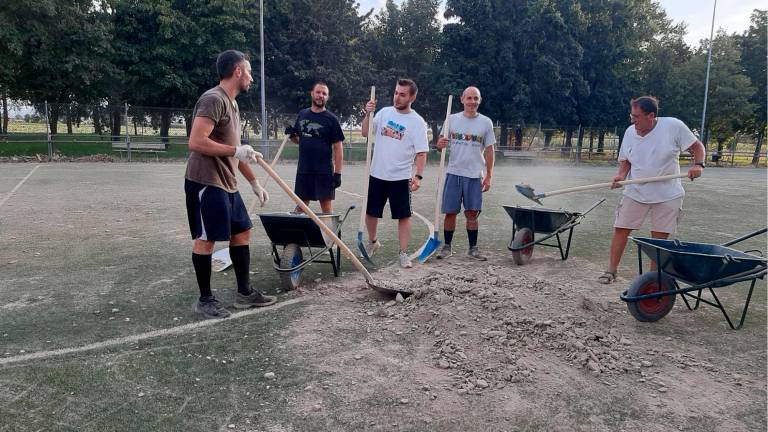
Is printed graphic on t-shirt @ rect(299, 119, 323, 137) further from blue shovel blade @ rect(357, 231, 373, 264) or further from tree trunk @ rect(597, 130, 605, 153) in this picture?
tree trunk @ rect(597, 130, 605, 153)

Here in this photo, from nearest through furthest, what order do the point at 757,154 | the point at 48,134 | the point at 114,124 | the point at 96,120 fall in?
1. the point at 48,134
2. the point at 96,120
3. the point at 114,124
4. the point at 757,154

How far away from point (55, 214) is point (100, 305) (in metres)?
4.82

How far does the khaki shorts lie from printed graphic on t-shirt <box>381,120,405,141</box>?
2.34 metres

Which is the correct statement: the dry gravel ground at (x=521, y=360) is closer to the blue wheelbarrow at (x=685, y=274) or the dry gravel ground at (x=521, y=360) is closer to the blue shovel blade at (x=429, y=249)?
the blue wheelbarrow at (x=685, y=274)

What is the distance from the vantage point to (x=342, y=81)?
3009 cm

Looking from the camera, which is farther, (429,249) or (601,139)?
(601,139)

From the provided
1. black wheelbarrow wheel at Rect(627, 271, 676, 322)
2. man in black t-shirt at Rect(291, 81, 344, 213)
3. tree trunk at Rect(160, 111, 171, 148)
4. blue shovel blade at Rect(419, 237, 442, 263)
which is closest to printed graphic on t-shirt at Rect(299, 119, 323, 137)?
man in black t-shirt at Rect(291, 81, 344, 213)

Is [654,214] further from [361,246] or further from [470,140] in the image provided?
[361,246]

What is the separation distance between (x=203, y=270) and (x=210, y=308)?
0.99 feet

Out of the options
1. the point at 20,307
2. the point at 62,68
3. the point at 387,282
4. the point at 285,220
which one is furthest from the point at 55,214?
the point at 62,68

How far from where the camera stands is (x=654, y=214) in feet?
16.7

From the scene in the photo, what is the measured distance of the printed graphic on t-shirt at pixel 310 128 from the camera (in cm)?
575

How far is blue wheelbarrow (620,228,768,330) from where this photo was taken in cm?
378

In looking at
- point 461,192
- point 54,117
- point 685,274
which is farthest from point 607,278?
point 54,117
